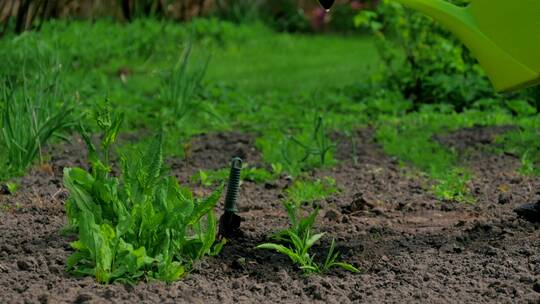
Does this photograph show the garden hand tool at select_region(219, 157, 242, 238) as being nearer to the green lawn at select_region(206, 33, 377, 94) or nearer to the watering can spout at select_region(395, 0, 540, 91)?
the watering can spout at select_region(395, 0, 540, 91)

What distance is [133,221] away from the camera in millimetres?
2756

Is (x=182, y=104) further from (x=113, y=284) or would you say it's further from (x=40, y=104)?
(x=113, y=284)

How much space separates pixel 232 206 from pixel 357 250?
0.41 metres

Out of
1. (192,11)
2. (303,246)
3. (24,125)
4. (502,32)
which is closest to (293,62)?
(192,11)

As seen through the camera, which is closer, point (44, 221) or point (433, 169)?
point (44, 221)

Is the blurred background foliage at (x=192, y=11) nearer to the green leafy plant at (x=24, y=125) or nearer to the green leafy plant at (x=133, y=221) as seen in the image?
the green leafy plant at (x=24, y=125)

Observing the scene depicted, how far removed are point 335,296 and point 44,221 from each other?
1.14m

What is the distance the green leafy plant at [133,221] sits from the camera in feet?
8.82

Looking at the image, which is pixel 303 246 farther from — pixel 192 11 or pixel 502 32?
pixel 192 11

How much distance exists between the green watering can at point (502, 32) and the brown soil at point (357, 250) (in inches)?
21.8

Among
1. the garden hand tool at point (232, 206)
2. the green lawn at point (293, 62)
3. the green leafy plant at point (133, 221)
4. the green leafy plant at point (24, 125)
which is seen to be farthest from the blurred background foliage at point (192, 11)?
the green leafy plant at point (133, 221)

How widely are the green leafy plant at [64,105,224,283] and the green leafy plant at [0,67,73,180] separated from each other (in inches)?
44.4

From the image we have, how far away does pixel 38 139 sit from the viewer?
13.6ft

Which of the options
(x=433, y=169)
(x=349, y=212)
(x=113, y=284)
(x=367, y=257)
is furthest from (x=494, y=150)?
(x=113, y=284)
